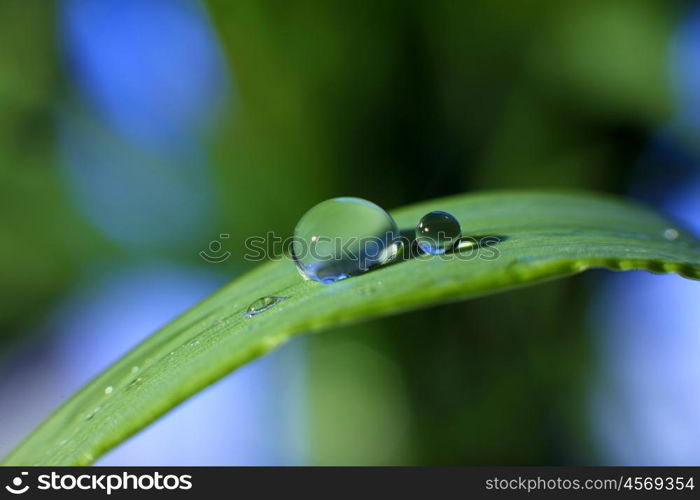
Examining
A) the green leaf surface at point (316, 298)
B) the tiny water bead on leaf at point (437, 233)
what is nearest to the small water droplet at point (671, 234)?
the green leaf surface at point (316, 298)

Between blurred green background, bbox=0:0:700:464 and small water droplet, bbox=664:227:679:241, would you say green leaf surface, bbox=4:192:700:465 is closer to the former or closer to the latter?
small water droplet, bbox=664:227:679:241

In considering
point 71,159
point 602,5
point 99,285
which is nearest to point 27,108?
point 71,159

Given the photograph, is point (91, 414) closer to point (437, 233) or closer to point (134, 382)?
point (134, 382)

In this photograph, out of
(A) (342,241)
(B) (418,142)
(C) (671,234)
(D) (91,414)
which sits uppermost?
(B) (418,142)

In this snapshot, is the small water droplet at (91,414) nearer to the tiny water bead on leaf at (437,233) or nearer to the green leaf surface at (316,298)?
the green leaf surface at (316,298)

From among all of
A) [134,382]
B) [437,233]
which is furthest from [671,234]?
[134,382]

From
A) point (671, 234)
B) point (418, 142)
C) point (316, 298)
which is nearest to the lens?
point (316, 298)

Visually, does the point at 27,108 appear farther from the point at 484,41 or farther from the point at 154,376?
the point at 154,376
